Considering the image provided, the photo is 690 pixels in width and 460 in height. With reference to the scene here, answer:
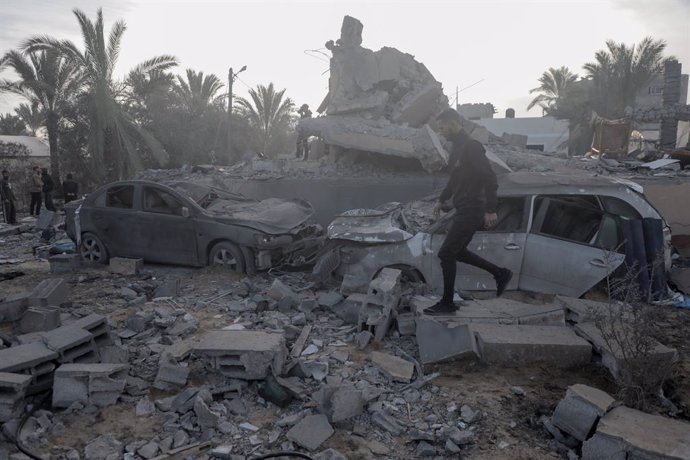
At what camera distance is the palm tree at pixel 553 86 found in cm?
3234

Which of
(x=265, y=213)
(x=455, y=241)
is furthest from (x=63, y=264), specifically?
(x=455, y=241)

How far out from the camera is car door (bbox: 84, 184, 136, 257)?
333 inches

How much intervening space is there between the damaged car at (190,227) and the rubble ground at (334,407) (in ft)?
7.34

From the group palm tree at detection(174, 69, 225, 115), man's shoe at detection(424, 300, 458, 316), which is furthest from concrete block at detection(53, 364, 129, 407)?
palm tree at detection(174, 69, 225, 115)

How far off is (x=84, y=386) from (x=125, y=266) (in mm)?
4401

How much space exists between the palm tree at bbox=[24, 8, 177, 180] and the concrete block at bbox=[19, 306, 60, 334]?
14083 mm

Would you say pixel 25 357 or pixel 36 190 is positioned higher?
pixel 36 190

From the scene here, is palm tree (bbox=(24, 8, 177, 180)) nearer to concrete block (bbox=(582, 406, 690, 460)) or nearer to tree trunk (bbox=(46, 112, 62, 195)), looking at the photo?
tree trunk (bbox=(46, 112, 62, 195))

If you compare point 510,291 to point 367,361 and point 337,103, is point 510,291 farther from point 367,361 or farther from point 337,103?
point 337,103

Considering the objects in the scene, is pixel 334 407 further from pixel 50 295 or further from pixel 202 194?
pixel 202 194

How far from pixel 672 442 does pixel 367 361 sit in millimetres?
2384

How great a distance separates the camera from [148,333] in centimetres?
538

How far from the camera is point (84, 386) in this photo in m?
3.91

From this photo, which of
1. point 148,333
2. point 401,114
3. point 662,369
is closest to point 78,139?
point 401,114
